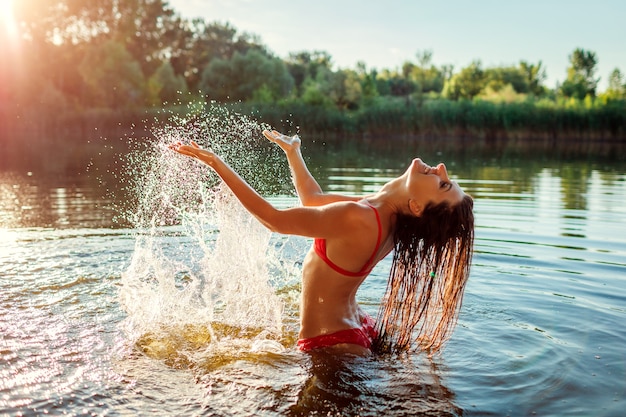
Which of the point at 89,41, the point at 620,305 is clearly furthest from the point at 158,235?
the point at 89,41

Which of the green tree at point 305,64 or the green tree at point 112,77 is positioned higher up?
the green tree at point 305,64

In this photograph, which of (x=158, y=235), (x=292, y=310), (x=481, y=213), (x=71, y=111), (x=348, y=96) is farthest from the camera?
(x=348, y=96)

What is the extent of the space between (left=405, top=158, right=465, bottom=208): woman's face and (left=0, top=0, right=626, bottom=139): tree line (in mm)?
21492

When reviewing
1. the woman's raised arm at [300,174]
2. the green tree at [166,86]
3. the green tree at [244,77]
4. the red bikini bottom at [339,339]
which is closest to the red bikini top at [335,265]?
the red bikini bottom at [339,339]

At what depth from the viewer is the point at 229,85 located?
199 feet

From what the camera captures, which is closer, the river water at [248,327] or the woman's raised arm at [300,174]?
the river water at [248,327]

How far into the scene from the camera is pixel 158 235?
921 cm

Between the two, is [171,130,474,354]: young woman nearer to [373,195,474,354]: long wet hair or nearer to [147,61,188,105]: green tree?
[373,195,474,354]: long wet hair

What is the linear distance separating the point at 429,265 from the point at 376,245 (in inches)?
21.4

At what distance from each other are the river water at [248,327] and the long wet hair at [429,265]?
220 mm

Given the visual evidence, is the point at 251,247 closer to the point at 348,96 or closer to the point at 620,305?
the point at 620,305

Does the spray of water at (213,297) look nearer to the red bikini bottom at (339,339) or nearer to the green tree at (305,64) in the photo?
the red bikini bottom at (339,339)

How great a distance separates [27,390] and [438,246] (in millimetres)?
2934

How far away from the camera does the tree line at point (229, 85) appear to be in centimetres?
3697
